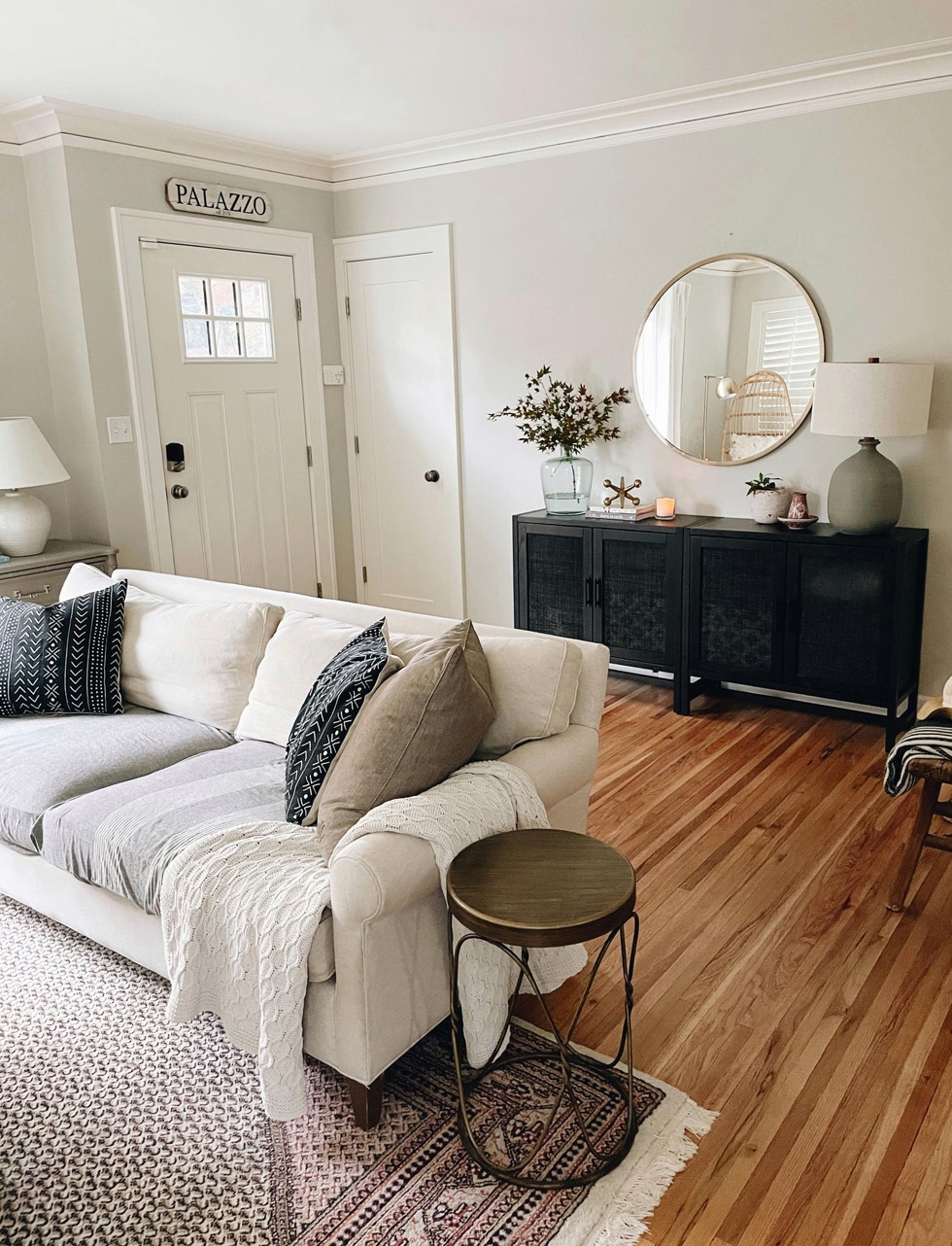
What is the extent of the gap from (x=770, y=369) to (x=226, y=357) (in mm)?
2528

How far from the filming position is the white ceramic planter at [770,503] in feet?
13.1

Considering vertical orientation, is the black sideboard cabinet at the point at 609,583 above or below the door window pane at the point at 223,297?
below

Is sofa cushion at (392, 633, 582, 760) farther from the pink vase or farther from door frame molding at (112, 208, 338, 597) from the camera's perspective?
door frame molding at (112, 208, 338, 597)

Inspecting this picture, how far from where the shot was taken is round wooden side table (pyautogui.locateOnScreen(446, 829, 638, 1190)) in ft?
5.55

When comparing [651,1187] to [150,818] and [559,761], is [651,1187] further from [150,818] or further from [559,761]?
[150,818]

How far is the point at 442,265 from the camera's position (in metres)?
4.86

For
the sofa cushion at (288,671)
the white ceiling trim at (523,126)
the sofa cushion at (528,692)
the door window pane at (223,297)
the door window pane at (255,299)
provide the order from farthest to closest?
the door window pane at (255,299) → the door window pane at (223,297) → the white ceiling trim at (523,126) → the sofa cushion at (288,671) → the sofa cushion at (528,692)

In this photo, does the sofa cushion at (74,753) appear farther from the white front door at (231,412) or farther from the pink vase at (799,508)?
the pink vase at (799,508)

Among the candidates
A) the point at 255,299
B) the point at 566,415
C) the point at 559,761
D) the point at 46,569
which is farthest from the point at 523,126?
the point at 559,761

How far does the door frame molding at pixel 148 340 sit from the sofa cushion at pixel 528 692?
272 cm

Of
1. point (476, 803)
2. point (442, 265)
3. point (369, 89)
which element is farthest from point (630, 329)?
point (476, 803)

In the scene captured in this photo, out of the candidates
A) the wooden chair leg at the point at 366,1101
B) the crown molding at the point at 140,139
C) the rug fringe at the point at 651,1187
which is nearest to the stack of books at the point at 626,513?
the crown molding at the point at 140,139

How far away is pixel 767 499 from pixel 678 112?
1613mm

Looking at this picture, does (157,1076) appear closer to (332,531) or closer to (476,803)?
(476,803)
